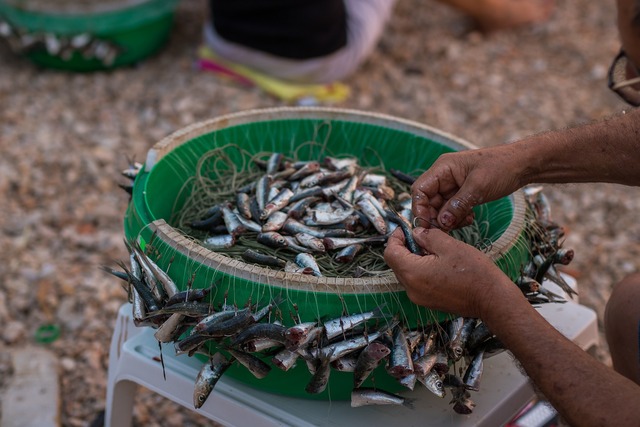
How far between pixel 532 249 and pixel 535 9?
4753 millimetres

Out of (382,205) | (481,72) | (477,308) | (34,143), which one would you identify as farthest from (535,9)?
(477,308)

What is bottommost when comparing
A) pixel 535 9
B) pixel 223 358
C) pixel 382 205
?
pixel 535 9

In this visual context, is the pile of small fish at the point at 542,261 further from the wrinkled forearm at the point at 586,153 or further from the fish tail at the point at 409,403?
the fish tail at the point at 409,403

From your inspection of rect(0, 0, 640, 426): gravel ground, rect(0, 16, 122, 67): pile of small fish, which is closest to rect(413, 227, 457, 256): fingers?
rect(0, 0, 640, 426): gravel ground

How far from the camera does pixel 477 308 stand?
63.4 inches

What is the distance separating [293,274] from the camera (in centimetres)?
167

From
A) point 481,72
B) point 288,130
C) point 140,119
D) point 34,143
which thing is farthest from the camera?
point 481,72

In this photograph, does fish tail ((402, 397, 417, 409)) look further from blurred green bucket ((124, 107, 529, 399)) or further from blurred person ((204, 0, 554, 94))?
blurred person ((204, 0, 554, 94))

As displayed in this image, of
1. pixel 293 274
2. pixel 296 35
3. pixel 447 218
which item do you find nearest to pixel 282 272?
pixel 293 274

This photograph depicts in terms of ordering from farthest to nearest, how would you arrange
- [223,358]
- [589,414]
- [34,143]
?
[34,143] → [223,358] → [589,414]

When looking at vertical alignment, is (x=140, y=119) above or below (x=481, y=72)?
below

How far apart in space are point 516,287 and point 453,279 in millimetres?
141

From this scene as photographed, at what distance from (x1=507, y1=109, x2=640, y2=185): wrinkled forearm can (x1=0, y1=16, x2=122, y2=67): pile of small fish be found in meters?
3.66

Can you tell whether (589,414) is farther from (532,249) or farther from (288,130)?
(288,130)
